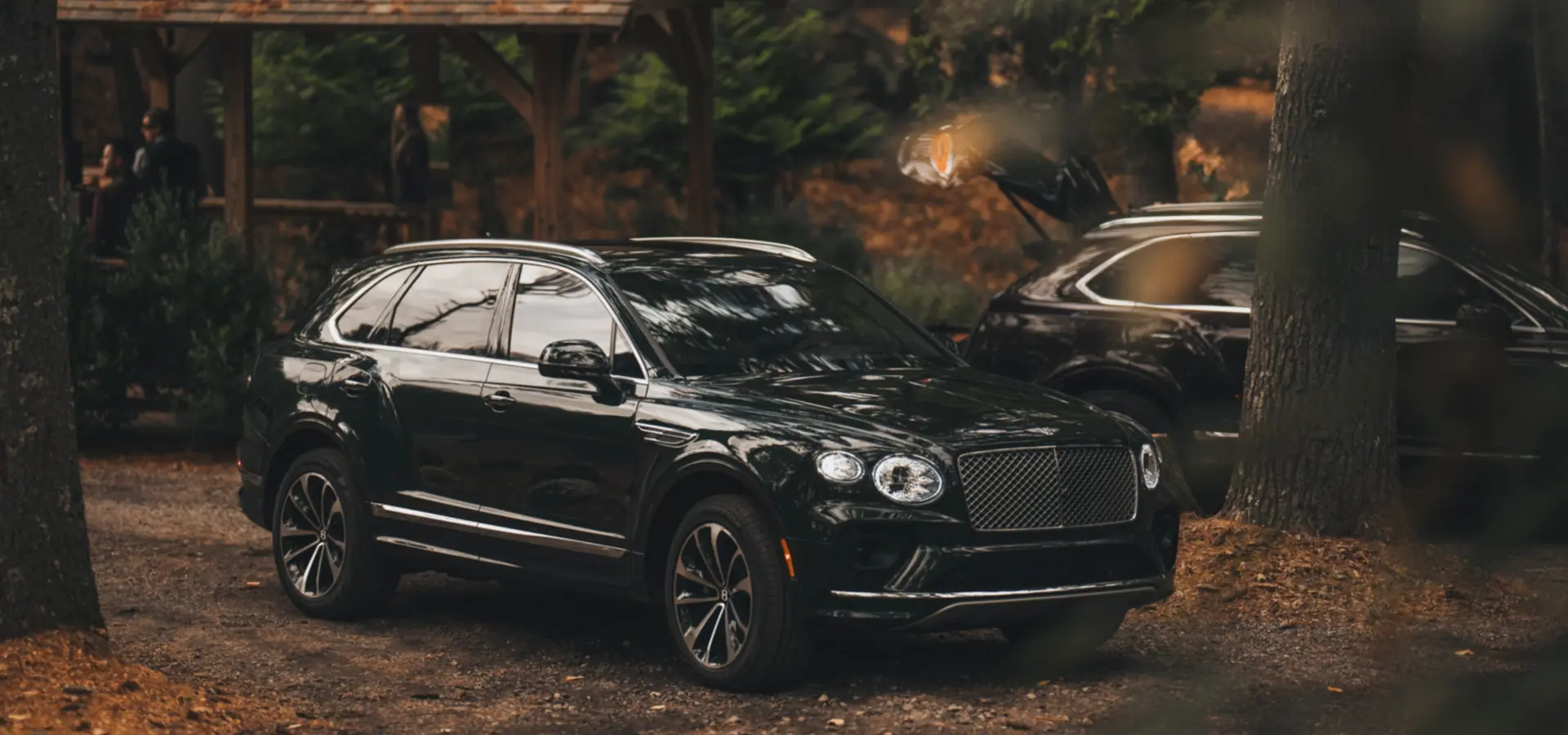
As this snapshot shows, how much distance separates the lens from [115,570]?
10555mm

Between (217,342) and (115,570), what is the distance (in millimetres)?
4983

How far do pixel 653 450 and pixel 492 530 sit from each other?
3.13 feet

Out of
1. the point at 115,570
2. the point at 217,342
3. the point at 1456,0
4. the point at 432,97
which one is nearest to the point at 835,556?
the point at 115,570

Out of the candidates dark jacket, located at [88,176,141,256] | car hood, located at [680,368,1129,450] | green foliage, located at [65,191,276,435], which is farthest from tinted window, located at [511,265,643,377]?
dark jacket, located at [88,176,141,256]

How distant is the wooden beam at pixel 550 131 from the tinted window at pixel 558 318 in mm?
7845

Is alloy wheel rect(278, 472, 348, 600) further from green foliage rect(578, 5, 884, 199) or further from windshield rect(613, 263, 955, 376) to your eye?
green foliage rect(578, 5, 884, 199)

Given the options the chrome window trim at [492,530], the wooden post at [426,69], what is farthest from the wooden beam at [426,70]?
the chrome window trim at [492,530]

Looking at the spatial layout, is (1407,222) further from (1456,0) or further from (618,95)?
(618,95)

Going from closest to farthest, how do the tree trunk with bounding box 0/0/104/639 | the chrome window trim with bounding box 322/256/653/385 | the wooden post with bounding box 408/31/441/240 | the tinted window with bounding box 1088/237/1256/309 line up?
the tinted window with bounding box 1088/237/1256/309 < the tree trunk with bounding box 0/0/104/639 < the chrome window trim with bounding box 322/256/653/385 < the wooden post with bounding box 408/31/441/240

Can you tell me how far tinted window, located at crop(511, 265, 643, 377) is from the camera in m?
8.05

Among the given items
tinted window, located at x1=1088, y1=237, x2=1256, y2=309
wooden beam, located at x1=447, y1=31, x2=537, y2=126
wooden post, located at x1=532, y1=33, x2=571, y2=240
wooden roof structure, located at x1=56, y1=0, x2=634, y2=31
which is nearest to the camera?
tinted window, located at x1=1088, y1=237, x2=1256, y2=309

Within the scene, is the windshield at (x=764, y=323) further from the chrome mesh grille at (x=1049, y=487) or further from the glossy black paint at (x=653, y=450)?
the chrome mesh grille at (x=1049, y=487)

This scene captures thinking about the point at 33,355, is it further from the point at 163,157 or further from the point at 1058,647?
the point at 163,157

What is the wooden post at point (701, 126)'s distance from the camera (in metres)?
18.5
